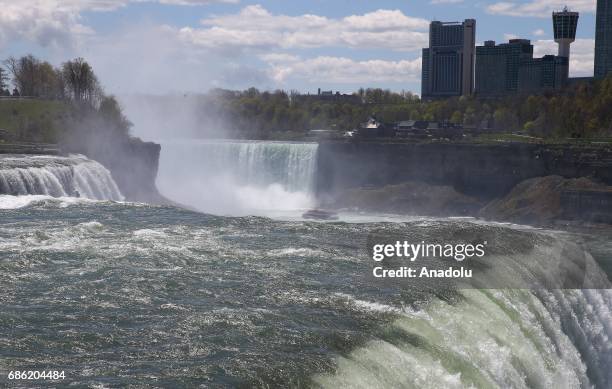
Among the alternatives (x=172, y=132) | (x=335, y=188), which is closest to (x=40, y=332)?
(x=335, y=188)

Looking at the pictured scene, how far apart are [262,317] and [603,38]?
19002cm

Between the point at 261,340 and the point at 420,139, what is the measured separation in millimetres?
58173

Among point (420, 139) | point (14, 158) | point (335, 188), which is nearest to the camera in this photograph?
point (14, 158)

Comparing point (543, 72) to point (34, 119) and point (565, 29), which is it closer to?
point (565, 29)

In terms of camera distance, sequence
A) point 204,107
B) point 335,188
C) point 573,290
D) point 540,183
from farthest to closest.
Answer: point 204,107 < point 335,188 < point 540,183 < point 573,290

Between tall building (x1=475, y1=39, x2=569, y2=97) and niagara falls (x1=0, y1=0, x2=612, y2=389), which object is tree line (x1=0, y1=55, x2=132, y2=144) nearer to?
niagara falls (x1=0, y1=0, x2=612, y2=389)

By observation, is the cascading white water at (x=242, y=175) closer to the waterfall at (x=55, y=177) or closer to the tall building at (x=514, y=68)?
the waterfall at (x=55, y=177)

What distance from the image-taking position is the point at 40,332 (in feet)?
53.0

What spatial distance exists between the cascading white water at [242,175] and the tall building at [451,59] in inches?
4430

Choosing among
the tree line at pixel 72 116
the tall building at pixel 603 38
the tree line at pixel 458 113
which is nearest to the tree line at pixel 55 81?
the tree line at pixel 72 116

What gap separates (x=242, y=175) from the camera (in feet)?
235

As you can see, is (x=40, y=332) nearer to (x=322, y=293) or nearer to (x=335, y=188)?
(x=322, y=293)

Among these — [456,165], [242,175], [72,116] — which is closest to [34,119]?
[72,116]

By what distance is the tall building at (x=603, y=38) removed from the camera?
611ft
